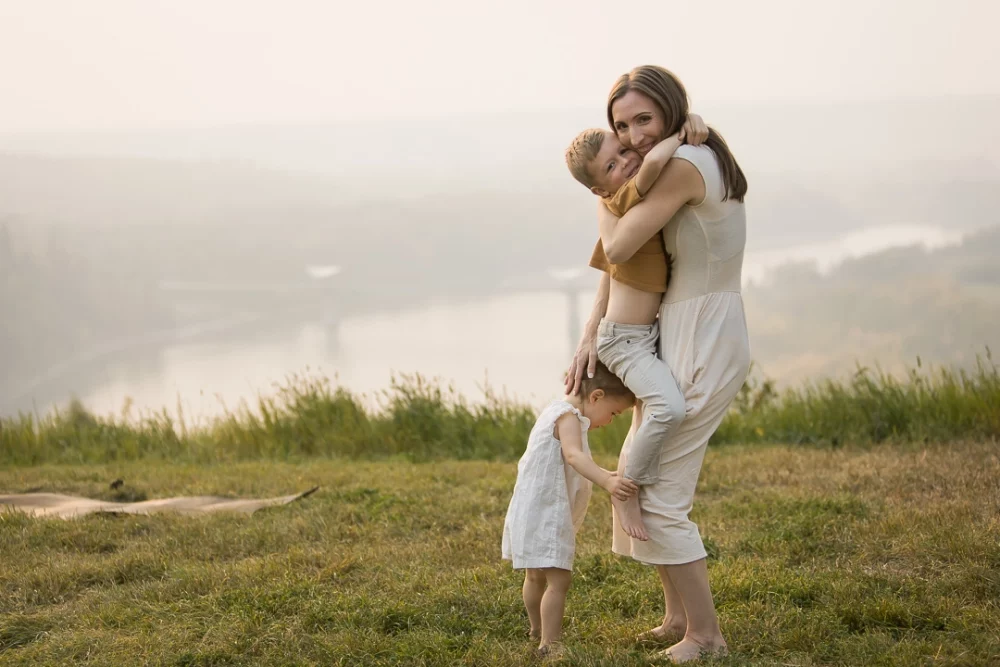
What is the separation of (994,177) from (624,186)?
1944 centimetres

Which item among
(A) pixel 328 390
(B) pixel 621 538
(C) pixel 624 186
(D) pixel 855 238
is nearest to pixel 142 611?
(B) pixel 621 538

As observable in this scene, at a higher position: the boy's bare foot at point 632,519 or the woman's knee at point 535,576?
the boy's bare foot at point 632,519

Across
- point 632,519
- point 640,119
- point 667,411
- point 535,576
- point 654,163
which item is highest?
point 640,119

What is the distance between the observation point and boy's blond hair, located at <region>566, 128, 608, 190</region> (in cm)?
291

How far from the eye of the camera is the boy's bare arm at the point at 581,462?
116 inches

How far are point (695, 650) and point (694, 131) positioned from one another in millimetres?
1600

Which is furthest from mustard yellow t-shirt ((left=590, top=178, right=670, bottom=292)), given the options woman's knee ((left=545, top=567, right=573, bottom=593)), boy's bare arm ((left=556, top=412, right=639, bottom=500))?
woman's knee ((left=545, top=567, right=573, bottom=593))

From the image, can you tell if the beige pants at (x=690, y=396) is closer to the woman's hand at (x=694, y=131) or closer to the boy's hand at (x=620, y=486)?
the boy's hand at (x=620, y=486)

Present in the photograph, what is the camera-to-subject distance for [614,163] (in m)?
2.92

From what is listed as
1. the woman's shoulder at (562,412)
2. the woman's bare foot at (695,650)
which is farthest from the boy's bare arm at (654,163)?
the woman's bare foot at (695,650)

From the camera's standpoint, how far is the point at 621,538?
10.9 feet

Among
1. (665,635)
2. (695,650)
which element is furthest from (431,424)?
(695,650)

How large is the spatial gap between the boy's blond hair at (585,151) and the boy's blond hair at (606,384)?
0.60 m

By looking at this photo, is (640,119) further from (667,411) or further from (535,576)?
(535,576)
